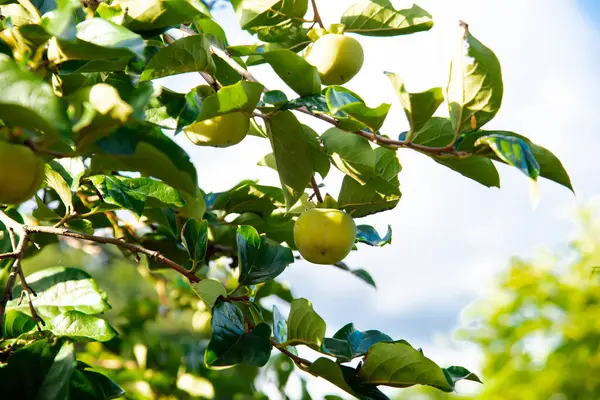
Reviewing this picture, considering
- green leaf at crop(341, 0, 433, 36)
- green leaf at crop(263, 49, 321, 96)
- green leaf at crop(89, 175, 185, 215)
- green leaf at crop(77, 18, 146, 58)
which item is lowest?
green leaf at crop(89, 175, 185, 215)

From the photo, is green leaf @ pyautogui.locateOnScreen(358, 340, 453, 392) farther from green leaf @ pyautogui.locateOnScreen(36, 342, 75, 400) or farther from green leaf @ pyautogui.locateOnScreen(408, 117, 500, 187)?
green leaf @ pyautogui.locateOnScreen(36, 342, 75, 400)

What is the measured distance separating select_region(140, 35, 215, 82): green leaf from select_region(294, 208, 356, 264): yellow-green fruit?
0.29 m

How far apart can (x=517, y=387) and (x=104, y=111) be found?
6.06m

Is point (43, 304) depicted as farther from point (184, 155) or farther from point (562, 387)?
point (562, 387)

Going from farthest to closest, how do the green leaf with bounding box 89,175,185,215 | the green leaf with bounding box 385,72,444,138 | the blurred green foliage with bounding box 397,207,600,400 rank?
the blurred green foliage with bounding box 397,207,600,400 < the green leaf with bounding box 89,175,185,215 < the green leaf with bounding box 385,72,444,138

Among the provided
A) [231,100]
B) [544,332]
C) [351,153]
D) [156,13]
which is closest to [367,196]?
[351,153]

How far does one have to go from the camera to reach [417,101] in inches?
34.9

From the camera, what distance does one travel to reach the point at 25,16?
0.84m

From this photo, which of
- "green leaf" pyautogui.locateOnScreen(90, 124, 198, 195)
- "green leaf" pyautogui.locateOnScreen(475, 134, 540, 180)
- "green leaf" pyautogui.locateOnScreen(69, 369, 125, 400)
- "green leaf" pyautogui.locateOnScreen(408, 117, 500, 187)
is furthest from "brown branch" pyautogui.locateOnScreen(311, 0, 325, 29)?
"green leaf" pyautogui.locateOnScreen(69, 369, 125, 400)

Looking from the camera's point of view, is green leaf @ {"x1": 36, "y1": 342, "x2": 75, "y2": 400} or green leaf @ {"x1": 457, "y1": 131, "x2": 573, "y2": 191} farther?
green leaf @ {"x1": 457, "y1": 131, "x2": 573, "y2": 191}

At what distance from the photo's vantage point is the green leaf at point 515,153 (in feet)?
2.60

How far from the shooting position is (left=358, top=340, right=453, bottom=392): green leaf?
0.94m

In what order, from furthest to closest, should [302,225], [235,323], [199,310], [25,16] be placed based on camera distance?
[199,310] < [302,225] < [235,323] < [25,16]

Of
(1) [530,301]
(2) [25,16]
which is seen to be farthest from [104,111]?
(1) [530,301]
